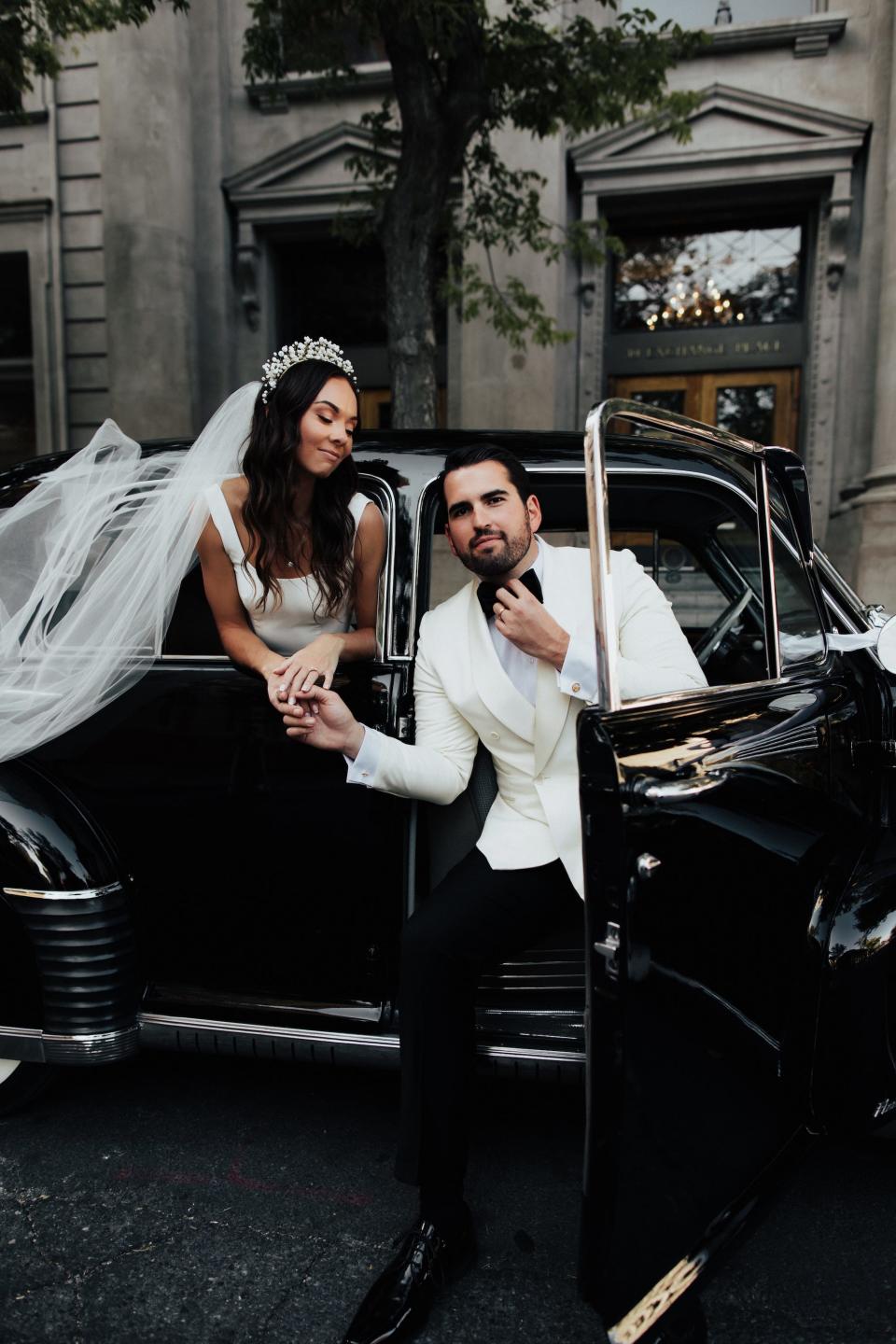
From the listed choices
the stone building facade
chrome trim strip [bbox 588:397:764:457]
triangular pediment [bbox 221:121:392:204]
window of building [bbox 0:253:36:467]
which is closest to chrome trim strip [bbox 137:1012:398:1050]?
chrome trim strip [bbox 588:397:764:457]

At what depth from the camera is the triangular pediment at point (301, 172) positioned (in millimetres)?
10156

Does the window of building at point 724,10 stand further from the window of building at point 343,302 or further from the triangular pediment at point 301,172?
the window of building at point 343,302

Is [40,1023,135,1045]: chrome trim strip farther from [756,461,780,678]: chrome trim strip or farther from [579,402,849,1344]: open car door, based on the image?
[756,461,780,678]: chrome trim strip

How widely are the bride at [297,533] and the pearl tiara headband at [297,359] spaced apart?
0.22 ft

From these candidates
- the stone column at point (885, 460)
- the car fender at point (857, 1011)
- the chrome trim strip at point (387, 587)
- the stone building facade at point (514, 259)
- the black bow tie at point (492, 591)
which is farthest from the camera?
the stone building facade at point (514, 259)

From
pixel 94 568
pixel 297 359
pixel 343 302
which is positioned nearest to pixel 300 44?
pixel 343 302

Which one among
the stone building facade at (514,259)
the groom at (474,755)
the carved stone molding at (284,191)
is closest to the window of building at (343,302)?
the stone building facade at (514,259)

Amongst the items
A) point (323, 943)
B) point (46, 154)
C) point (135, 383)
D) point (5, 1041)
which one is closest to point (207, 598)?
point (323, 943)

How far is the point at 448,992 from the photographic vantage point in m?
2.02

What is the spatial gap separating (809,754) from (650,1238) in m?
0.93

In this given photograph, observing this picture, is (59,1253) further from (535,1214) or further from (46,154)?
(46,154)

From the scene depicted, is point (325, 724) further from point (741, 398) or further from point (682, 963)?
point (741, 398)

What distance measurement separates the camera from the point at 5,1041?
7.75ft

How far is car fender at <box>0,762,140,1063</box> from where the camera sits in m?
2.29
